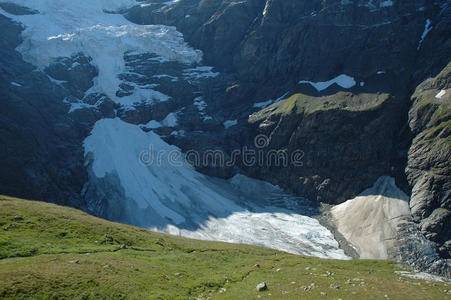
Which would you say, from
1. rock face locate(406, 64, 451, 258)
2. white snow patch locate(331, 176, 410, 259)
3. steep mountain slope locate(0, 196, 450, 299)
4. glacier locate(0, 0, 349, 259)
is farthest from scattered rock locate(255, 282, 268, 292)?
rock face locate(406, 64, 451, 258)

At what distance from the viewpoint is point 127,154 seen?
113625mm

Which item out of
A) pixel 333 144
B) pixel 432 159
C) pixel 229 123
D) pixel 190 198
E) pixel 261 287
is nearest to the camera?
pixel 261 287

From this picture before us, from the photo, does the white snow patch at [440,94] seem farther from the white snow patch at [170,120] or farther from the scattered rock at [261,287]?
the scattered rock at [261,287]

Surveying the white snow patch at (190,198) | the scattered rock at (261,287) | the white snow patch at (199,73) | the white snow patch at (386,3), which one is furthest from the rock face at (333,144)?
the scattered rock at (261,287)

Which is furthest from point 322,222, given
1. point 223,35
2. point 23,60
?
point 23,60

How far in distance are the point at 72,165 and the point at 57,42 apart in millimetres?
74421

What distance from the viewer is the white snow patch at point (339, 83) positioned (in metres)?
110

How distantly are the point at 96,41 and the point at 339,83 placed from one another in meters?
113

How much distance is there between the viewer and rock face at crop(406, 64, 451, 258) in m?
71.7

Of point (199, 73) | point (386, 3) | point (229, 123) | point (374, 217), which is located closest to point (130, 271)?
point (374, 217)

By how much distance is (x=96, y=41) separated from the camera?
521 feet

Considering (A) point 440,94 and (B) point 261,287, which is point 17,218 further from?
(A) point 440,94

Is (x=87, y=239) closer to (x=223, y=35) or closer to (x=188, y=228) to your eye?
(x=188, y=228)

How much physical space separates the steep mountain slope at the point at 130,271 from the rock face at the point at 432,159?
43.0 m
